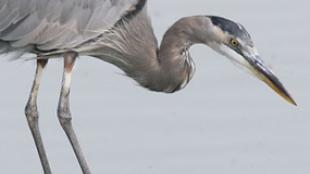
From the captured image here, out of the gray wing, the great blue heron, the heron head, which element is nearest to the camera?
the heron head

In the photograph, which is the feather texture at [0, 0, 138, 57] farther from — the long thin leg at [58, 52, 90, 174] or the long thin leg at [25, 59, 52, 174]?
the long thin leg at [25, 59, 52, 174]

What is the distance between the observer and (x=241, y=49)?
1014cm

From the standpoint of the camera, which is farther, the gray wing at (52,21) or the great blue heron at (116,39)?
the gray wing at (52,21)

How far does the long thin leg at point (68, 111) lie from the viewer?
1048 cm

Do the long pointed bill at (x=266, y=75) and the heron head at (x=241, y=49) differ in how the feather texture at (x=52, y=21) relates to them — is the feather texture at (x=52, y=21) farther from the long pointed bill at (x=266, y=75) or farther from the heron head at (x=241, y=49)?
the long pointed bill at (x=266, y=75)

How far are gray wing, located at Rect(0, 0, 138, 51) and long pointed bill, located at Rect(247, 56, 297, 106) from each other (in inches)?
33.3

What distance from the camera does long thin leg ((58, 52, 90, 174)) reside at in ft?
34.4

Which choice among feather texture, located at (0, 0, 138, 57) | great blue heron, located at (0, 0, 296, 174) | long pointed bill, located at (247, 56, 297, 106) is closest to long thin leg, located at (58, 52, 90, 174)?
great blue heron, located at (0, 0, 296, 174)

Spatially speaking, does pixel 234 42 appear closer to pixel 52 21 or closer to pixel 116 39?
pixel 116 39

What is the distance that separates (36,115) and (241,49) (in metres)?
1.32

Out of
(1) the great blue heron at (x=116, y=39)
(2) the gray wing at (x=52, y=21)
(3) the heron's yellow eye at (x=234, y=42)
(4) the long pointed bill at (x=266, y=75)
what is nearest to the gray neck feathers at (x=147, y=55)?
(1) the great blue heron at (x=116, y=39)

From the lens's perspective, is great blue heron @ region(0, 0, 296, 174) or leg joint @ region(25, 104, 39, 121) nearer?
great blue heron @ region(0, 0, 296, 174)

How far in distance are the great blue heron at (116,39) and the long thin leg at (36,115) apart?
11 millimetres

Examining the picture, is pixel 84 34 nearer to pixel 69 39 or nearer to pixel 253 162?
pixel 69 39
